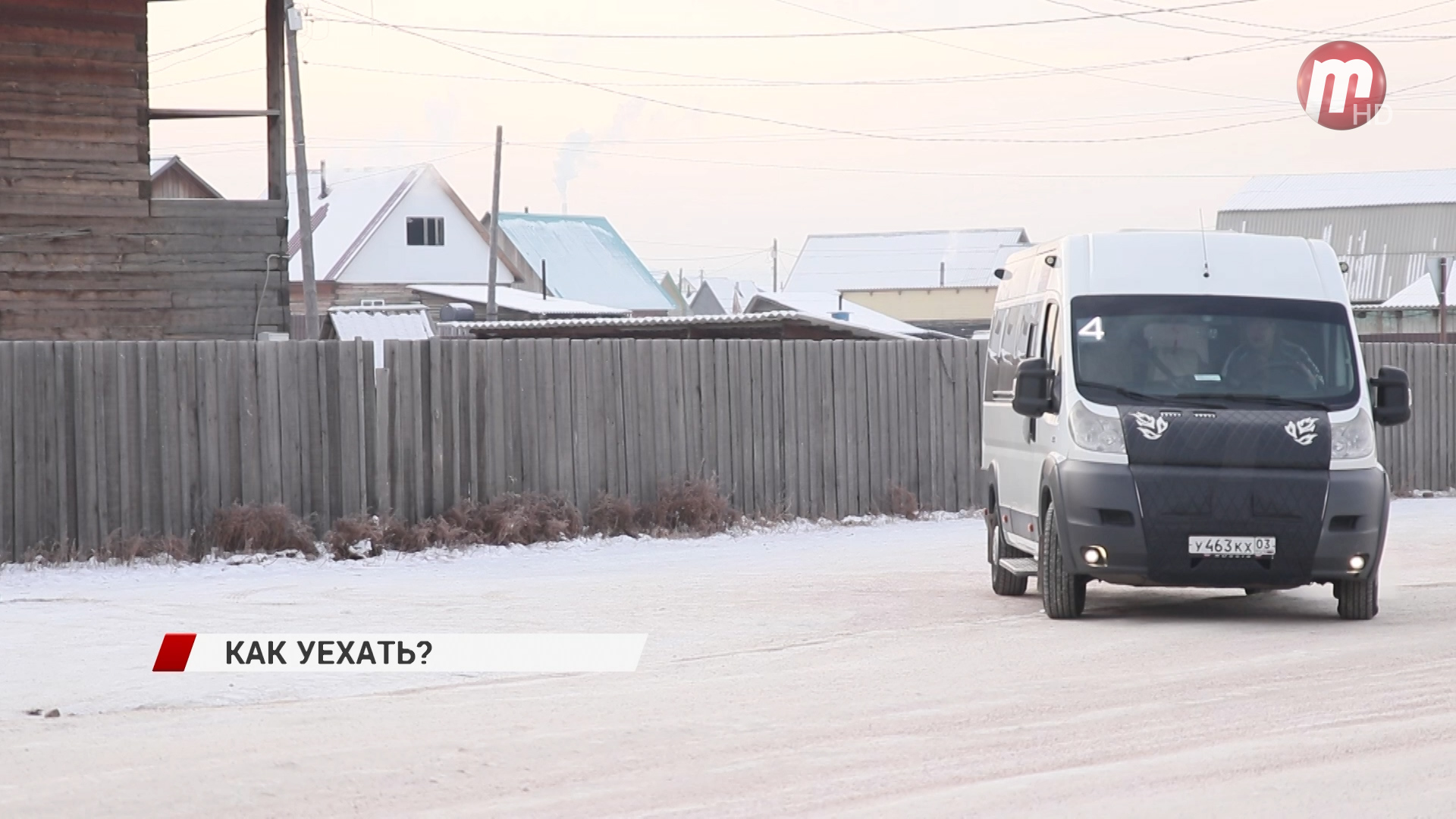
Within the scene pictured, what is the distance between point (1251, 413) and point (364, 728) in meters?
5.76

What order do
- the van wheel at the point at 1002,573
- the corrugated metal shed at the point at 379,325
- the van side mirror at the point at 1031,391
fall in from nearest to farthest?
the van side mirror at the point at 1031,391 → the van wheel at the point at 1002,573 → the corrugated metal shed at the point at 379,325

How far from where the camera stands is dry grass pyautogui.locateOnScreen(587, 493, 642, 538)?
18.0 metres

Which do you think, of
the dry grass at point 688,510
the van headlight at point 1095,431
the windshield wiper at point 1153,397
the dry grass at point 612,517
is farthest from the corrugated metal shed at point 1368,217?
the van headlight at point 1095,431

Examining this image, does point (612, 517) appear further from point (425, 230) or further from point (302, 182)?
point (425, 230)

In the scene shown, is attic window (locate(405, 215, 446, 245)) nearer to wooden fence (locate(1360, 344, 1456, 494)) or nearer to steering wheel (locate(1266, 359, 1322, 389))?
wooden fence (locate(1360, 344, 1456, 494))

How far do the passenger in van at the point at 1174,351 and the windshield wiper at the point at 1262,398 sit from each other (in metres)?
0.11

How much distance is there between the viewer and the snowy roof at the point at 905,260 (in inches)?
3885

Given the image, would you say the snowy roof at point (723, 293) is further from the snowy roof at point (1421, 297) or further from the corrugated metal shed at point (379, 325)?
the corrugated metal shed at point (379, 325)

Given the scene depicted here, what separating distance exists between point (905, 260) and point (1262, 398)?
89.9 meters

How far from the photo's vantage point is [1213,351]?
11211 mm

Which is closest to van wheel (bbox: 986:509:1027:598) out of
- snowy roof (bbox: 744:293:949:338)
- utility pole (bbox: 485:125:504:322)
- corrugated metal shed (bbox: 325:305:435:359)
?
corrugated metal shed (bbox: 325:305:435:359)

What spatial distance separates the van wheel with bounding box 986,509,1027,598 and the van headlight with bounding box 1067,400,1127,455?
2187 millimetres

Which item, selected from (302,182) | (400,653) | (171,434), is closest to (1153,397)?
(400,653)

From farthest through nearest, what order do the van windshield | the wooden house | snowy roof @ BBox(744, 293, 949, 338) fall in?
snowy roof @ BBox(744, 293, 949, 338)
the wooden house
the van windshield
